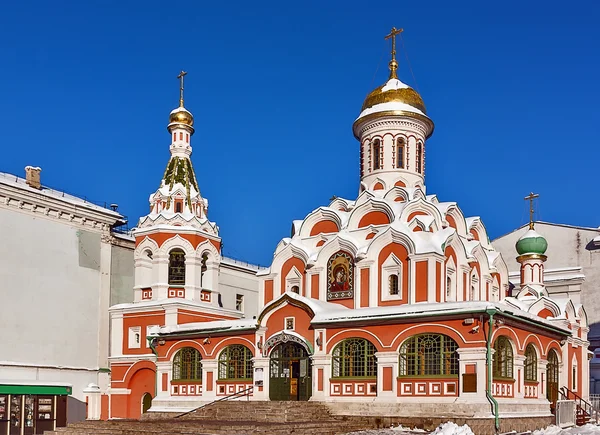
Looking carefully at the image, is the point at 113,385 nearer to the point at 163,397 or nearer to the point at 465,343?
the point at 163,397

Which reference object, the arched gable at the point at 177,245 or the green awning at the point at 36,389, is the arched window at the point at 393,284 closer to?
the arched gable at the point at 177,245

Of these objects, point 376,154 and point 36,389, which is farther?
point 376,154

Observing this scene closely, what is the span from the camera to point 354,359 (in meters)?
20.5

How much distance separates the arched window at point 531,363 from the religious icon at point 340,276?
5237mm

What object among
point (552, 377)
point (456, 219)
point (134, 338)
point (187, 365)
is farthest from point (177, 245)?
point (552, 377)

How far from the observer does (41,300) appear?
2562cm

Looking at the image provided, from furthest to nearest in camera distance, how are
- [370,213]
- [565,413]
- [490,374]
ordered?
[370,213]
[565,413]
[490,374]

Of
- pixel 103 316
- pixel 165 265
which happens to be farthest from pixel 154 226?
pixel 103 316

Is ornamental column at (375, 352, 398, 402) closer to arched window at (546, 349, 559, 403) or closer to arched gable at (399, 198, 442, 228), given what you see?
arched window at (546, 349, 559, 403)

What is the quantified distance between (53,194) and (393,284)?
12549 mm

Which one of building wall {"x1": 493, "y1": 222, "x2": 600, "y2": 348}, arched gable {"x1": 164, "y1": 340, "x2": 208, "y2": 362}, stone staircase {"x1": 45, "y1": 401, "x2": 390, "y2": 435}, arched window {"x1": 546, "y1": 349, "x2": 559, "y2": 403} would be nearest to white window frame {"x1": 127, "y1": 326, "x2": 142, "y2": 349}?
arched gable {"x1": 164, "y1": 340, "x2": 208, "y2": 362}

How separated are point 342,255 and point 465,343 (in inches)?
237

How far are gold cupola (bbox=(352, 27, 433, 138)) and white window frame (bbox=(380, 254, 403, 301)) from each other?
5.60 meters

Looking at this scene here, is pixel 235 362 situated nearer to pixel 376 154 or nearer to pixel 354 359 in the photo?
pixel 354 359
